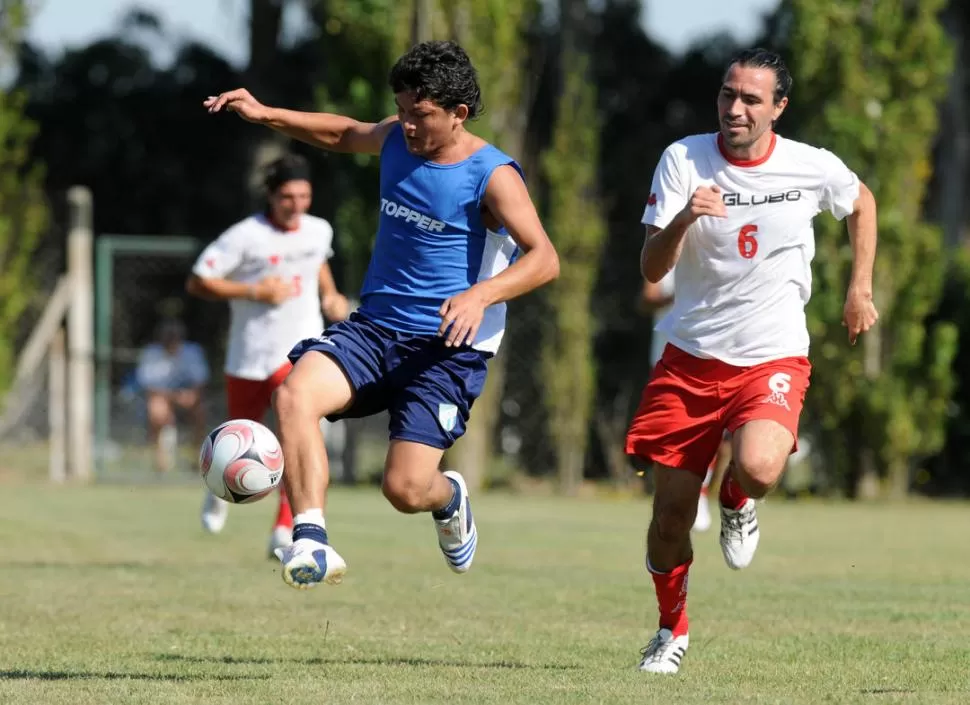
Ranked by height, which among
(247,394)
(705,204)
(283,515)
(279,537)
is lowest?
(279,537)

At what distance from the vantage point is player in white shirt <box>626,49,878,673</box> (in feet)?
22.2

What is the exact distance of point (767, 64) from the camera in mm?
6750

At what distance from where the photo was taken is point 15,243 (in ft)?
67.3

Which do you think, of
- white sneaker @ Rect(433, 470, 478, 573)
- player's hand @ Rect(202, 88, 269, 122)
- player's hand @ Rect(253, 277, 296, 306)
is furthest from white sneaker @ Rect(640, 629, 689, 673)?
player's hand @ Rect(253, 277, 296, 306)

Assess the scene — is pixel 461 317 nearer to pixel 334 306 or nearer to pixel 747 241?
pixel 747 241

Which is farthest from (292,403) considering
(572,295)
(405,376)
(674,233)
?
(572,295)

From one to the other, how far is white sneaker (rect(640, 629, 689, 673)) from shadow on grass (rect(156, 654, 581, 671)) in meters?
0.28

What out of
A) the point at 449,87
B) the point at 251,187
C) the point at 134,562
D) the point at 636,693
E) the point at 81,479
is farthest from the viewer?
the point at 251,187

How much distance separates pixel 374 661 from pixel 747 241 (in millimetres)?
2230

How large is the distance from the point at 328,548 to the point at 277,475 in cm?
64

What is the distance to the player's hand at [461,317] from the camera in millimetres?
A: 6289

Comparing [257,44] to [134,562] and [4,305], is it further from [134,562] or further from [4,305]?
[134,562]

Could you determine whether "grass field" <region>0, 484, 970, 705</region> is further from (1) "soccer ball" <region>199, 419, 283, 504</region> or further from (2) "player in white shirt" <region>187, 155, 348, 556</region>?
(2) "player in white shirt" <region>187, 155, 348, 556</region>

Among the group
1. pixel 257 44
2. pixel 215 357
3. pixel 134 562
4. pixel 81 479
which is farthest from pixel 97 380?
pixel 134 562
